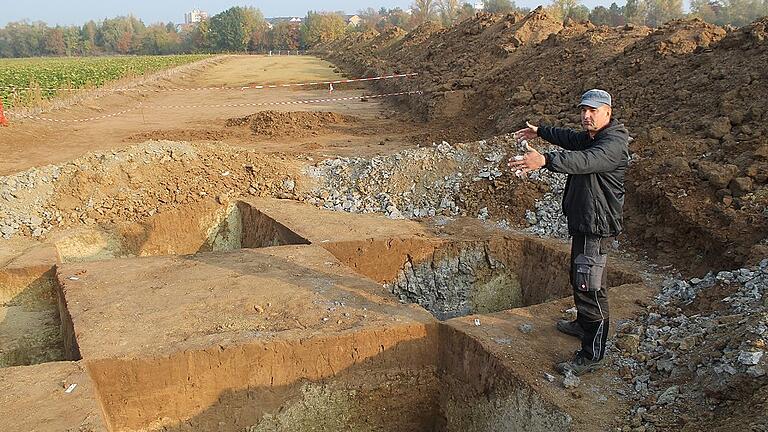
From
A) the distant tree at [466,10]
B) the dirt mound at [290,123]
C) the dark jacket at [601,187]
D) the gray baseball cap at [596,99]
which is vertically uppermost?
the distant tree at [466,10]

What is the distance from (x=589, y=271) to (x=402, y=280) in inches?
143

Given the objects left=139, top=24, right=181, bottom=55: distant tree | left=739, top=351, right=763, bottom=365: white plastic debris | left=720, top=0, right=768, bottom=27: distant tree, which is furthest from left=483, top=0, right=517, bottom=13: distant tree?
left=739, top=351, right=763, bottom=365: white plastic debris

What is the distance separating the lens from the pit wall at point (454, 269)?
7372 millimetres

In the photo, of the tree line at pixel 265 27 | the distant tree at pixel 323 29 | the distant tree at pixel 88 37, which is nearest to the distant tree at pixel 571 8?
the tree line at pixel 265 27

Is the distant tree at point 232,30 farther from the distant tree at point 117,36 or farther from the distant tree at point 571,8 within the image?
the distant tree at point 571,8

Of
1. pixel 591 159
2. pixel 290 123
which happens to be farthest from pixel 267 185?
pixel 290 123

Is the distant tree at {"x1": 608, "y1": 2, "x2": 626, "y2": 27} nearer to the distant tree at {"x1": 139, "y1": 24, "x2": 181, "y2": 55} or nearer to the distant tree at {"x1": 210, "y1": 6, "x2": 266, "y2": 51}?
the distant tree at {"x1": 210, "y1": 6, "x2": 266, "y2": 51}

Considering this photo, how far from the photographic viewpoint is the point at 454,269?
24.7ft

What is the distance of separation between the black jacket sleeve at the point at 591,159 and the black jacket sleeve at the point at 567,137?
0.40 meters

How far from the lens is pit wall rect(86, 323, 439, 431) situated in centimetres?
468

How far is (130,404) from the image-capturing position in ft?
15.4

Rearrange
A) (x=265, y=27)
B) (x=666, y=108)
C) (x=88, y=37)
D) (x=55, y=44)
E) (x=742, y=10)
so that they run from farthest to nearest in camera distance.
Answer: (x=88, y=37) → (x=55, y=44) → (x=265, y=27) → (x=742, y=10) → (x=666, y=108)

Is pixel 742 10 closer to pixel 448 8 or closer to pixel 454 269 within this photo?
pixel 448 8

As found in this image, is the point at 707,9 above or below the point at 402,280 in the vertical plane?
above
